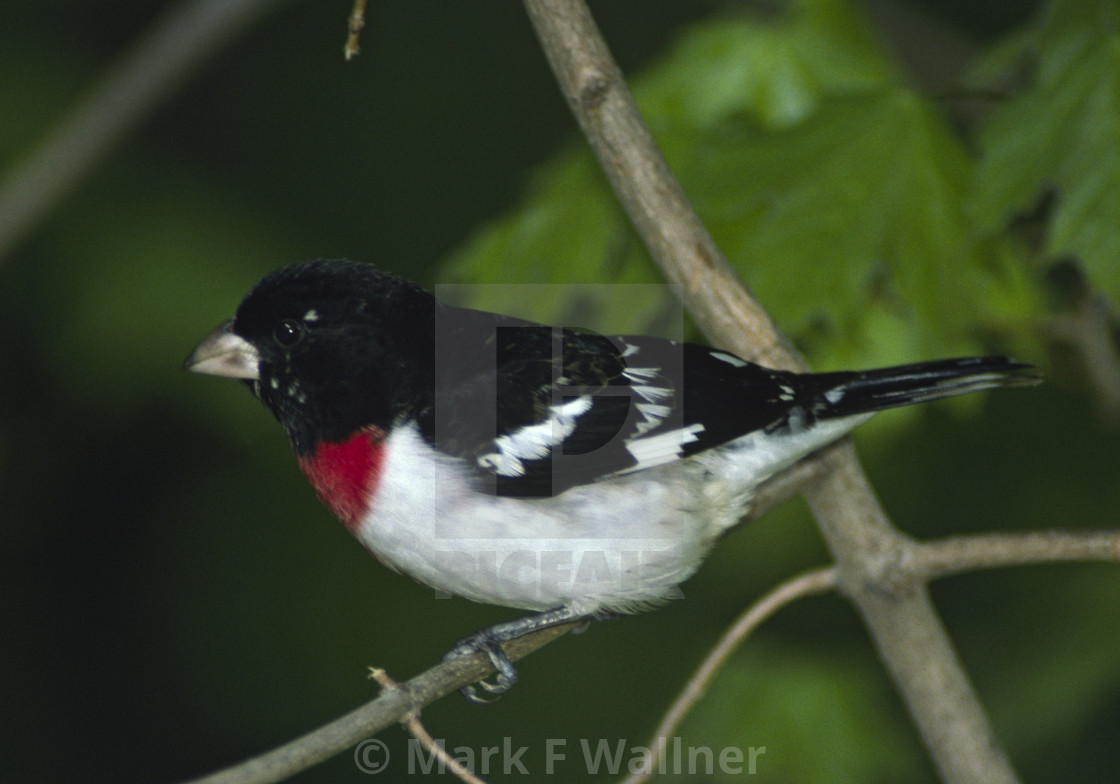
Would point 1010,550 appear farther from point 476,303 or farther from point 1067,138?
point 476,303

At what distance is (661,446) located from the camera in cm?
126

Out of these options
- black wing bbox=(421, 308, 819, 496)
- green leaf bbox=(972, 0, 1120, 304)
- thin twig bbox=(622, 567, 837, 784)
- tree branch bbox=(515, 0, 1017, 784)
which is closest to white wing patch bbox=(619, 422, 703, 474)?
black wing bbox=(421, 308, 819, 496)

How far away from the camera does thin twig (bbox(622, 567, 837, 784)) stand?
121 cm

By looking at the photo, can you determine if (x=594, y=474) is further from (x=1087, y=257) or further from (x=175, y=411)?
(x=175, y=411)

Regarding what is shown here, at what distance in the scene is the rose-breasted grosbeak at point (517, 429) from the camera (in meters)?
1.16

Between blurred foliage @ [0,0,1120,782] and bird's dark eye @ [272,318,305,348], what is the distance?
0.53 metres

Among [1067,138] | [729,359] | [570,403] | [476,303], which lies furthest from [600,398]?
[1067,138]

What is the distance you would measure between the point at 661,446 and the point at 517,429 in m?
0.18

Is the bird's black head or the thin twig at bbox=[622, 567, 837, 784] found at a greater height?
the bird's black head

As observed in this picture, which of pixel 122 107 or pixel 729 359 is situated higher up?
pixel 122 107

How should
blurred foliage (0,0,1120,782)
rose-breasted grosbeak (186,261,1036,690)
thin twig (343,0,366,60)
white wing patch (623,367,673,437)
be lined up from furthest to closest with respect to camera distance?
1. blurred foliage (0,0,1120,782)
2. white wing patch (623,367,673,437)
3. rose-breasted grosbeak (186,261,1036,690)
4. thin twig (343,0,366,60)

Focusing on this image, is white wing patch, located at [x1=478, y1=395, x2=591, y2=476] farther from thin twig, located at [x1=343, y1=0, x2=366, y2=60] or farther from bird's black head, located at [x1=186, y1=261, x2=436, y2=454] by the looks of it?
thin twig, located at [x1=343, y1=0, x2=366, y2=60]

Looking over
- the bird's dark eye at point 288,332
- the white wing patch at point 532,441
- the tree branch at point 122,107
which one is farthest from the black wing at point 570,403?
the tree branch at point 122,107

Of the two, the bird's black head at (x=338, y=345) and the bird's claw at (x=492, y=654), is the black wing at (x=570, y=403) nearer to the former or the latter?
the bird's black head at (x=338, y=345)
